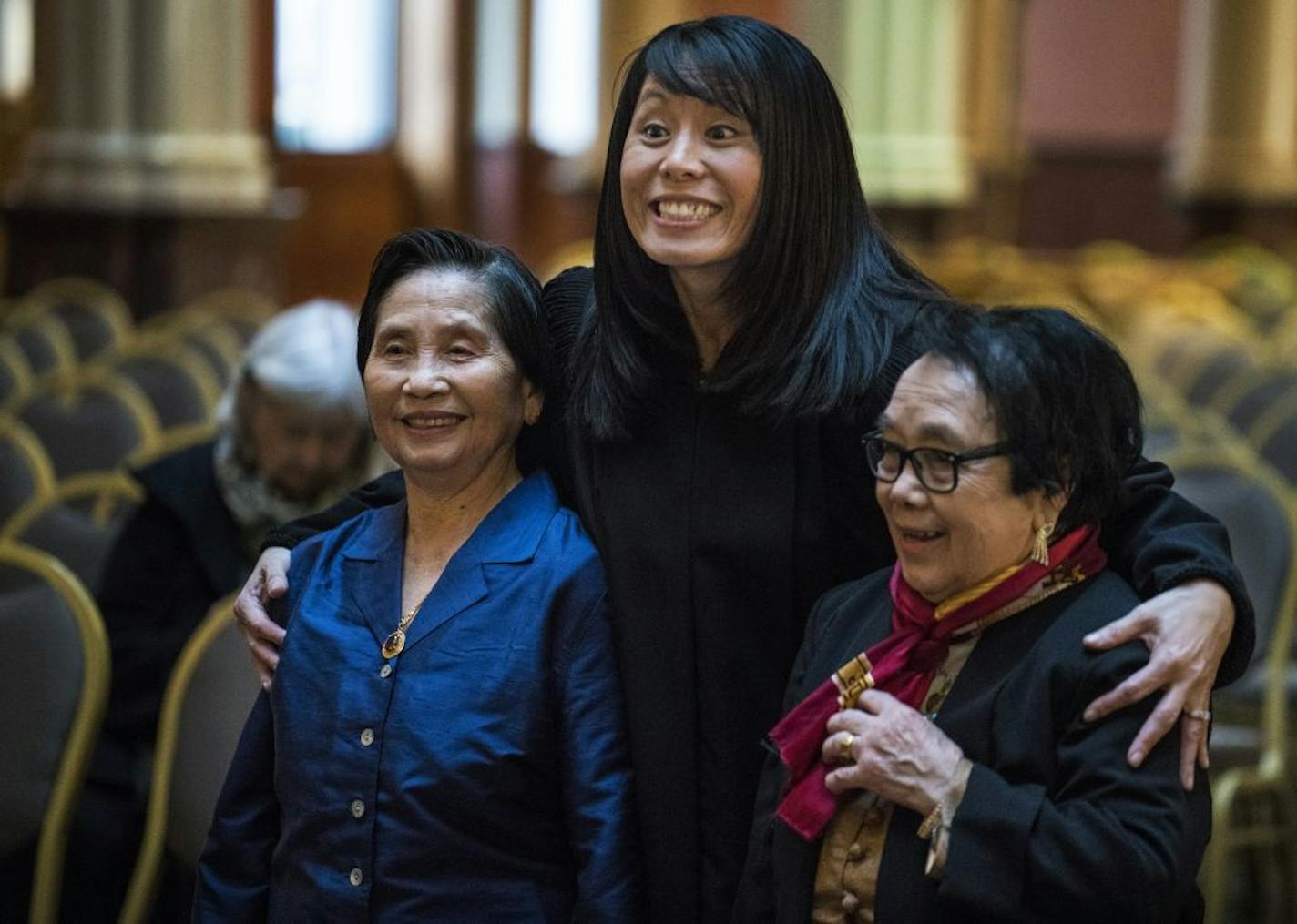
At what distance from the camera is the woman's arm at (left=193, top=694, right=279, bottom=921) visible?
6.68ft

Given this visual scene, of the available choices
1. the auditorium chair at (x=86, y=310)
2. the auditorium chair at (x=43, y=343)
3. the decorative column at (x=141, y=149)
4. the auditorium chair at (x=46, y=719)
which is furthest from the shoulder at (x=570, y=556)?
the decorative column at (x=141, y=149)

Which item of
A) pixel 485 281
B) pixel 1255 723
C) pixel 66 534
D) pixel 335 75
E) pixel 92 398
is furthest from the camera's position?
pixel 335 75

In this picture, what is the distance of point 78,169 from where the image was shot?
28.7ft

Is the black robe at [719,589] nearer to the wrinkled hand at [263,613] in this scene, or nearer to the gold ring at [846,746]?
the gold ring at [846,746]

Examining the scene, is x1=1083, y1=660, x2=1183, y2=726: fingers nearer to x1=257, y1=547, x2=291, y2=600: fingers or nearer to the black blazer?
the black blazer

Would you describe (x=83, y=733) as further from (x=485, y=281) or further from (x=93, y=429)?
(x=93, y=429)

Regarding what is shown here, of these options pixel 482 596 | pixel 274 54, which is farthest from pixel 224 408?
pixel 274 54

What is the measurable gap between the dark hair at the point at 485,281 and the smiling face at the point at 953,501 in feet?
1.49

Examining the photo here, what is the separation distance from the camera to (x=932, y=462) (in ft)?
5.60

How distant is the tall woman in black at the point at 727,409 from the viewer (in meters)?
1.93

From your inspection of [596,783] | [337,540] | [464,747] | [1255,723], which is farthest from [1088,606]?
[1255,723]

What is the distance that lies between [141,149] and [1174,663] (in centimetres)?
771

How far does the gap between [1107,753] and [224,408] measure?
88.7 inches

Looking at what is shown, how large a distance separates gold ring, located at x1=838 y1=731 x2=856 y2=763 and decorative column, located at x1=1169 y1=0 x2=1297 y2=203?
40.2ft
